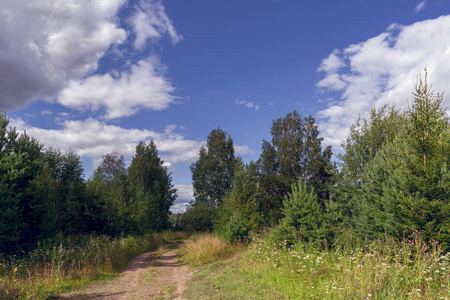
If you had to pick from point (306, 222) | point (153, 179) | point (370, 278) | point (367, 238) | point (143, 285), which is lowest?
point (143, 285)

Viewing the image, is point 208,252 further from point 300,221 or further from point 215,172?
point 215,172

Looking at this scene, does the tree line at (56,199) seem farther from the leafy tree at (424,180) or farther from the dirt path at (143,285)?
the leafy tree at (424,180)

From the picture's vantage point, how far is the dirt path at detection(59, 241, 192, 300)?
829 cm

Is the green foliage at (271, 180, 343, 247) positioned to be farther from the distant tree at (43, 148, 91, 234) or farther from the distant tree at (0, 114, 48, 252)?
the distant tree at (43, 148, 91, 234)

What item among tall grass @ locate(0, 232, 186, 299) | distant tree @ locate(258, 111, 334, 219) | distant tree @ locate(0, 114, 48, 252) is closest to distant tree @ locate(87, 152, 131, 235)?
tall grass @ locate(0, 232, 186, 299)

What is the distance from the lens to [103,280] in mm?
10578

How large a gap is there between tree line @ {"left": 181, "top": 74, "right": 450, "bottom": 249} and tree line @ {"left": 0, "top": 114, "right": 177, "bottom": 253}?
8.06 meters

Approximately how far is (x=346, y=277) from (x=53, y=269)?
35.1 ft

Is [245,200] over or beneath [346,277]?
over

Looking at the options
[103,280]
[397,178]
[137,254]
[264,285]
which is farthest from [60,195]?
[397,178]

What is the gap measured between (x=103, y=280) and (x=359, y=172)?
24.9 meters

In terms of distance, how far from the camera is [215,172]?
3906 cm

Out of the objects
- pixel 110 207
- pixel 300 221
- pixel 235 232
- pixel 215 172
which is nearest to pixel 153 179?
pixel 215 172

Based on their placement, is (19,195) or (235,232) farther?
(235,232)
